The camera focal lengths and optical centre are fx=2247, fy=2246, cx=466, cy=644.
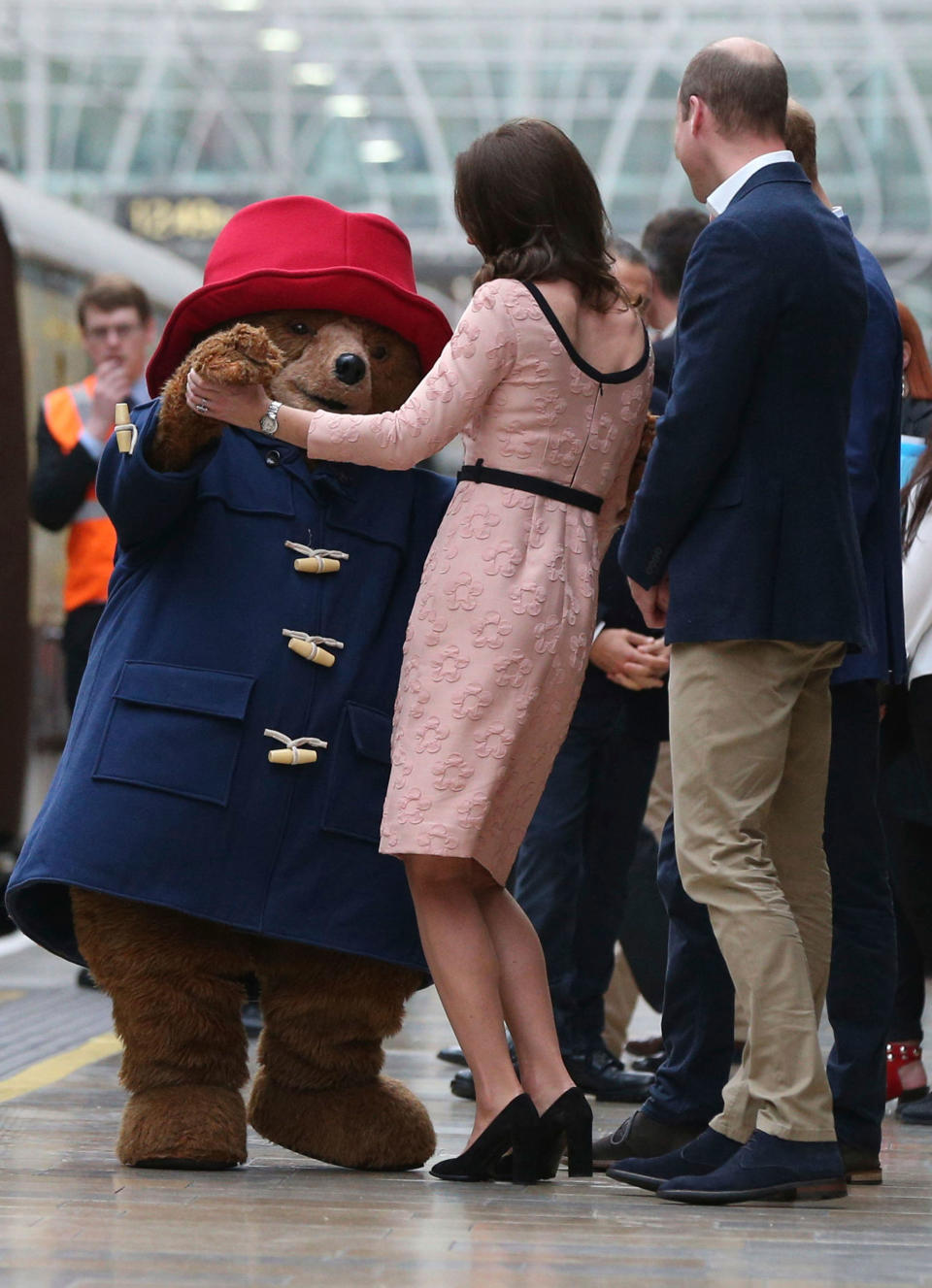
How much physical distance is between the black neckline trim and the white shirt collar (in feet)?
1.07

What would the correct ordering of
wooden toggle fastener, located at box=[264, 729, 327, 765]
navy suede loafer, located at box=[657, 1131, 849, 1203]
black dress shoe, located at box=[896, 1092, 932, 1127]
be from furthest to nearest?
black dress shoe, located at box=[896, 1092, 932, 1127] → wooden toggle fastener, located at box=[264, 729, 327, 765] → navy suede loafer, located at box=[657, 1131, 849, 1203]

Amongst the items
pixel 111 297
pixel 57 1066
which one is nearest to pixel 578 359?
pixel 57 1066

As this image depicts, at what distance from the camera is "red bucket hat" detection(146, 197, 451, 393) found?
175 inches

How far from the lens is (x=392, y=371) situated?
4570mm

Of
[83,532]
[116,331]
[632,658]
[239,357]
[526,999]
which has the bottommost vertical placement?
[526,999]

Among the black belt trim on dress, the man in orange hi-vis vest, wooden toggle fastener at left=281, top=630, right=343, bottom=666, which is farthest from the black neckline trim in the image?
the man in orange hi-vis vest

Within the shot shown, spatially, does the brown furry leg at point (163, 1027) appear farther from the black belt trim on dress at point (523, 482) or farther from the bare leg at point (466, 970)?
the black belt trim on dress at point (523, 482)

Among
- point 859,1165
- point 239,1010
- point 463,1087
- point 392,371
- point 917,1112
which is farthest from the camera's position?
point 463,1087

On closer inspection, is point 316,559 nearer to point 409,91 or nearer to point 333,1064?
point 333,1064

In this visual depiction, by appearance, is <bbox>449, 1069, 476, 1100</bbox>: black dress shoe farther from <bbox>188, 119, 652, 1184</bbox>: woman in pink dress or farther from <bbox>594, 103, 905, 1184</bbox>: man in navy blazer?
<bbox>188, 119, 652, 1184</bbox>: woman in pink dress

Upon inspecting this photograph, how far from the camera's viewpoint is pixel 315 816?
425 cm

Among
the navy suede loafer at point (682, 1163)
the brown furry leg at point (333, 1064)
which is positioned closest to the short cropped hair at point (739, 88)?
the brown furry leg at point (333, 1064)

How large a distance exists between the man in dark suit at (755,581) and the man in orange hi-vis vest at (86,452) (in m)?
3.65

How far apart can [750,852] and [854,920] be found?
1.71 feet
